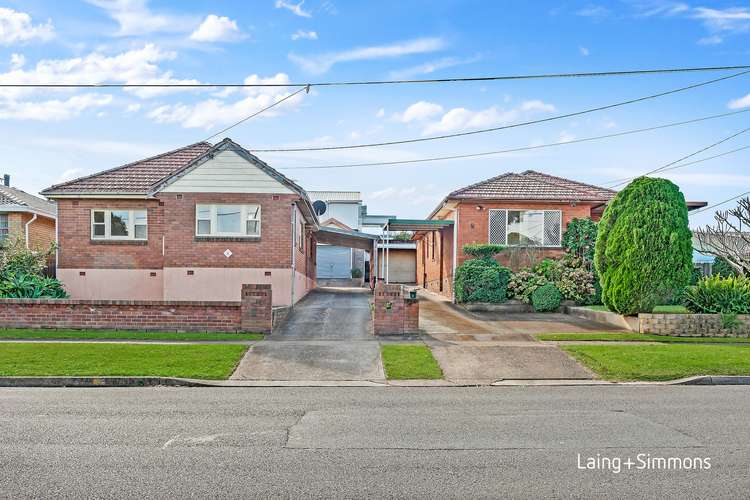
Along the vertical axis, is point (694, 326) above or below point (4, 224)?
below

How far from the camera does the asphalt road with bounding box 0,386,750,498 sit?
5.32m

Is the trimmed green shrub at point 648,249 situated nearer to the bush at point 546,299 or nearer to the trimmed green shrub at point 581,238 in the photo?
the bush at point 546,299

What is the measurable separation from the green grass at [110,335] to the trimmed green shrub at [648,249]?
32.6 feet

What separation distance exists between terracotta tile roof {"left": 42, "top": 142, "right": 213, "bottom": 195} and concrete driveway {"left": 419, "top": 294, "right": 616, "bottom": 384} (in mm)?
10631

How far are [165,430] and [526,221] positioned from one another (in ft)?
64.4

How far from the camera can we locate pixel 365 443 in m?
6.73

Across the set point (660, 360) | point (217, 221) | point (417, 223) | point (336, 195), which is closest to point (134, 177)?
point (217, 221)

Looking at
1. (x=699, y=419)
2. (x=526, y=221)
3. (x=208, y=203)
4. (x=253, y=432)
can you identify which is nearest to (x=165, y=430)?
(x=253, y=432)

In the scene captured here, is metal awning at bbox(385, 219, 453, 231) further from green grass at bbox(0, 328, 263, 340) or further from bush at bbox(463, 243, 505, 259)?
green grass at bbox(0, 328, 263, 340)

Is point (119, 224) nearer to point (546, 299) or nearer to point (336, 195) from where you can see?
point (546, 299)

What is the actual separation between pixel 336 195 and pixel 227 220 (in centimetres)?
2988

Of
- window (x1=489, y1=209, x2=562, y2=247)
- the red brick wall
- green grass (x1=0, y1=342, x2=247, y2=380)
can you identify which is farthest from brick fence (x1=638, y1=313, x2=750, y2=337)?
green grass (x1=0, y1=342, x2=247, y2=380)

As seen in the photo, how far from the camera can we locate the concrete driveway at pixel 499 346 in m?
12.0

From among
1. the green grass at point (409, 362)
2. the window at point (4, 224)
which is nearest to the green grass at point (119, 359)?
the green grass at point (409, 362)
